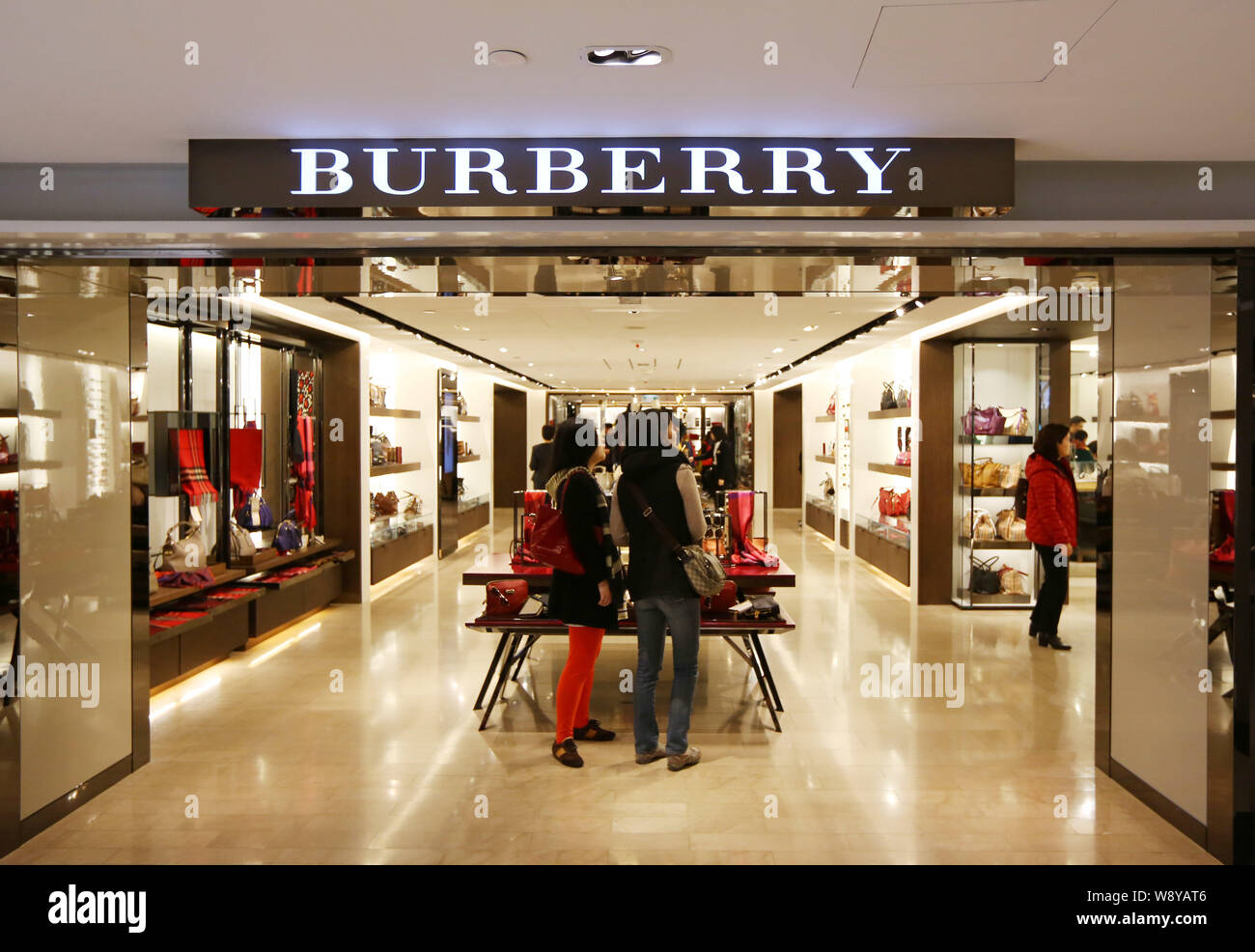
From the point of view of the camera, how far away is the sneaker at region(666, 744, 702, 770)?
411 centimetres

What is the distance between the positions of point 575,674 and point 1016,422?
5771 millimetres

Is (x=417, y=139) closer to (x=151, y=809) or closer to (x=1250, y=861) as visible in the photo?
(x=151, y=809)

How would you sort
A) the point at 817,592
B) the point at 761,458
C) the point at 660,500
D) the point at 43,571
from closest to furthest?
the point at 43,571
the point at 660,500
the point at 817,592
the point at 761,458

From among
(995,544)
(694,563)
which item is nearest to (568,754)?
(694,563)

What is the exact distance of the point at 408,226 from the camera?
2.91 metres

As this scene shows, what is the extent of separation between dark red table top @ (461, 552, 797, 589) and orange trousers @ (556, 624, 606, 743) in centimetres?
109

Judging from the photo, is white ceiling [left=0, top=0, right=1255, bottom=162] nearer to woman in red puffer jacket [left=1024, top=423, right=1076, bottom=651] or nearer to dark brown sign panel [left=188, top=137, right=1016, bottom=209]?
dark brown sign panel [left=188, top=137, right=1016, bottom=209]

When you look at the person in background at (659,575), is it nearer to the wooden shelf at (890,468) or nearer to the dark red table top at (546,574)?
the dark red table top at (546,574)

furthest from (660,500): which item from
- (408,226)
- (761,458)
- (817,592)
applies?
(761,458)

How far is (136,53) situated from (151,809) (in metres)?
3.07

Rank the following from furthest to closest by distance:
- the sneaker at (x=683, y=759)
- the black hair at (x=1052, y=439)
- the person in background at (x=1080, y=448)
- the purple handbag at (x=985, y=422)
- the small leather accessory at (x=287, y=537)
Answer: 1. the person in background at (x=1080, y=448)
2. the purple handbag at (x=985, y=422)
3. the small leather accessory at (x=287, y=537)
4. the black hair at (x=1052, y=439)
5. the sneaker at (x=683, y=759)

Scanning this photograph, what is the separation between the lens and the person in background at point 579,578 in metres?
4.14

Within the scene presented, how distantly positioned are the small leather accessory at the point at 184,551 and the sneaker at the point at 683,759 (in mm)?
3777

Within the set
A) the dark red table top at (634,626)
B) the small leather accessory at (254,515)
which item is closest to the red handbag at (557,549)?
the dark red table top at (634,626)
